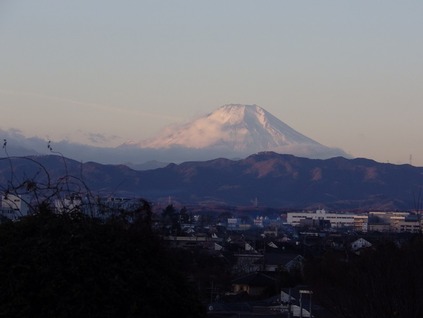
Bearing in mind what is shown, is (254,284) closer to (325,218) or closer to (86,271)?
(86,271)

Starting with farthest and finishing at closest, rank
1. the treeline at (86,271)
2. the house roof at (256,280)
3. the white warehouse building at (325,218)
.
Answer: the white warehouse building at (325,218)
the house roof at (256,280)
the treeline at (86,271)

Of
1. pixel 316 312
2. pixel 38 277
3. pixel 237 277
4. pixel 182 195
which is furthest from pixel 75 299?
pixel 182 195

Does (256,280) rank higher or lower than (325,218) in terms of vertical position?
lower

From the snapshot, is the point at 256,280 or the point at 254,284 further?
the point at 256,280

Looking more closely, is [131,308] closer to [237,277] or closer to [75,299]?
[75,299]

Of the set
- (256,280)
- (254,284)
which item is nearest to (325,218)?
(256,280)

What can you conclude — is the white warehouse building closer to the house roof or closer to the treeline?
the house roof

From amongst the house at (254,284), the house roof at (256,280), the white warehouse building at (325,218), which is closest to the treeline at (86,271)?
the house at (254,284)

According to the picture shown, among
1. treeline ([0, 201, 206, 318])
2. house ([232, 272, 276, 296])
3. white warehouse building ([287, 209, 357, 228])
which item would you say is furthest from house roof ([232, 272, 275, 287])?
white warehouse building ([287, 209, 357, 228])

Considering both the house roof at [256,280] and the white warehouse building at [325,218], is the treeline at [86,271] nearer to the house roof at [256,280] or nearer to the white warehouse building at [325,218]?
the house roof at [256,280]

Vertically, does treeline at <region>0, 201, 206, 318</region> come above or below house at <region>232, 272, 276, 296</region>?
above

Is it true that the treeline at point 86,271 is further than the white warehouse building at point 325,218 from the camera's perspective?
No
